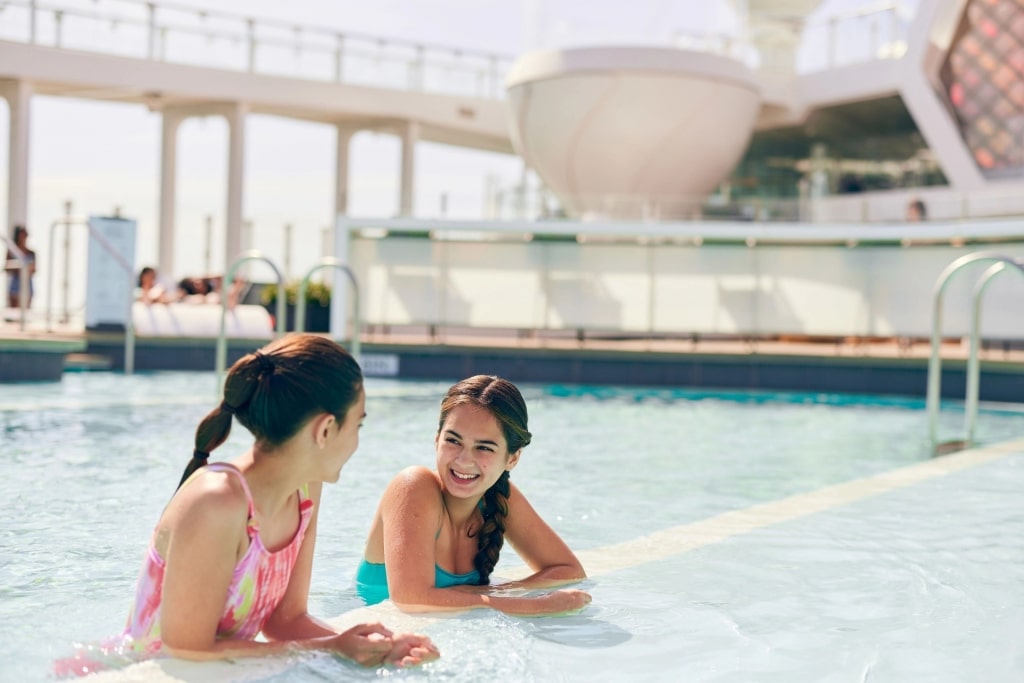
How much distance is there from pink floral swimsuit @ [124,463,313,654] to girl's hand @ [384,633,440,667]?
302 mm

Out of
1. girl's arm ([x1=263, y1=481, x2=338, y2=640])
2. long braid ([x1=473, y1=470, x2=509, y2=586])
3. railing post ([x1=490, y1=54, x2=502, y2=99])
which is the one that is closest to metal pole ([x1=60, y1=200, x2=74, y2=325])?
long braid ([x1=473, y1=470, x2=509, y2=586])

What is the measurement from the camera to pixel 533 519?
13.1ft

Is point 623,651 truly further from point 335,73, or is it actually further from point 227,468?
point 335,73

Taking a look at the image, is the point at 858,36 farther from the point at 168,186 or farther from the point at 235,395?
the point at 235,395

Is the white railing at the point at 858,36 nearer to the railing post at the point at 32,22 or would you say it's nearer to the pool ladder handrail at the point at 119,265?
the railing post at the point at 32,22

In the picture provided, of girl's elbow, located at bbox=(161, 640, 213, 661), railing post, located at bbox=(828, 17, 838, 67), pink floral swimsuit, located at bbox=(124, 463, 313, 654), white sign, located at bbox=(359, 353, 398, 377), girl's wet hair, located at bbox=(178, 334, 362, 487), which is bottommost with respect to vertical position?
white sign, located at bbox=(359, 353, 398, 377)

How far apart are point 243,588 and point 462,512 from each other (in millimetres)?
1224

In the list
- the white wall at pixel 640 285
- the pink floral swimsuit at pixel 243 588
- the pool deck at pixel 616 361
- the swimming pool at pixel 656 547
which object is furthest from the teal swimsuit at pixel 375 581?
the white wall at pixel 640 285

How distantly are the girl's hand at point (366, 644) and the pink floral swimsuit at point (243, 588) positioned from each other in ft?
0.65

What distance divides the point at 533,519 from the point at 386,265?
13.6 m

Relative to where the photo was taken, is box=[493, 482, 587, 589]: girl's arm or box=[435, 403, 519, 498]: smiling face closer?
box=[435, 403, 519, 498]: smiling face

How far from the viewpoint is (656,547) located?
5031 mm

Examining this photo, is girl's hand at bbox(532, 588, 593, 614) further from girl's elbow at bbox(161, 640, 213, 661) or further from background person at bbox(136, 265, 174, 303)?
background person at bbox(136, 265, 174, 303)

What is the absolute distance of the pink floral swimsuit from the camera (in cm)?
246
